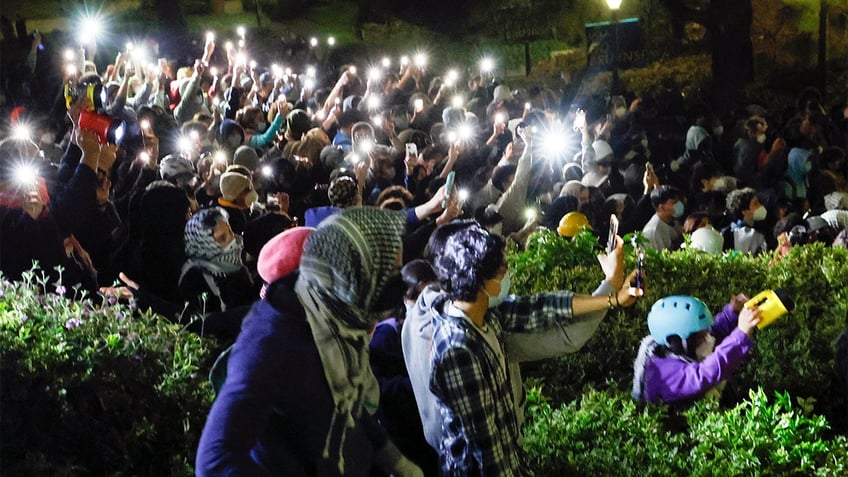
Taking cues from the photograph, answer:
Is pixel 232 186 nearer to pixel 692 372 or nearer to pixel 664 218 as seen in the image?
pixel 692 372

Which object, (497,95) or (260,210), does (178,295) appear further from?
(497,95)

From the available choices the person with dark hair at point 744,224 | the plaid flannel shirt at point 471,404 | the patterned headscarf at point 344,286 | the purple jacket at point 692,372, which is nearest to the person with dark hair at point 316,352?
the patterned headscarf at point 344,286

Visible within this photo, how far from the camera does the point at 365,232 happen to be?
2586mm

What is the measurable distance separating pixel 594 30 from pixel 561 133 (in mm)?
12714

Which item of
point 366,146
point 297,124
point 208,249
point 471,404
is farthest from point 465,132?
point 471,404

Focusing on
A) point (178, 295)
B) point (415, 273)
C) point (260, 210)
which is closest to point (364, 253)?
point (415, 273)

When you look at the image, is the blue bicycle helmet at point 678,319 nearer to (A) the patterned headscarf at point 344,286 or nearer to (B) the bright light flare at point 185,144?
(A) the patterned headscarf at point 344,286

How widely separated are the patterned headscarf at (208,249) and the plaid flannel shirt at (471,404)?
7.03 ft

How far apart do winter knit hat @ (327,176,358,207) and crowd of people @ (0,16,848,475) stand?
19mm

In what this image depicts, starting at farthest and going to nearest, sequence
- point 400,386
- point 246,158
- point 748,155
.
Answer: point 748,155, point 246,158, point 400,386

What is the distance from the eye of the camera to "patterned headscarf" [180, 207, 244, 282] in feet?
16.3

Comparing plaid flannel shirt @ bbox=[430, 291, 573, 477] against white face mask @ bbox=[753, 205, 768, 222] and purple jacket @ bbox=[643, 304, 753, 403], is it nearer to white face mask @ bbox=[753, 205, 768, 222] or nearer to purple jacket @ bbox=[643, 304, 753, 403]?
purple jacket @ bbox=[643, 304, 753, 403]

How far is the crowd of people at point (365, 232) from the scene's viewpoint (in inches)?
101

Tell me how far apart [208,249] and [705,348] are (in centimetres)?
276
